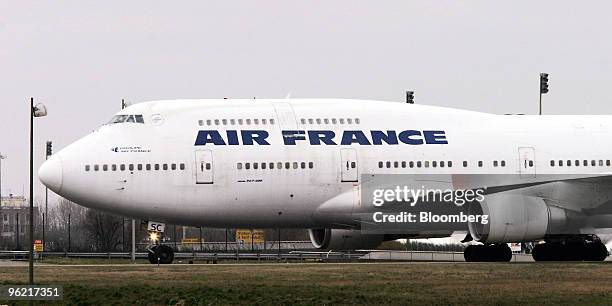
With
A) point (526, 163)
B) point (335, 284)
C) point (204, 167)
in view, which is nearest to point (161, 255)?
point (204, 167)

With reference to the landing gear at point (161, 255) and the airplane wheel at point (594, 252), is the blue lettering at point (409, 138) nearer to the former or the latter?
the airplane wheel at point (594, 252)

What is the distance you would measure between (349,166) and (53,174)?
1018 centimetres

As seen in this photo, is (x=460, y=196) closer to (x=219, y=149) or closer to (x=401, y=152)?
(x=401, y=152)

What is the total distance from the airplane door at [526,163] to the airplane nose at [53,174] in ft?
52.9

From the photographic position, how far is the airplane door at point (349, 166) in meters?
46.1

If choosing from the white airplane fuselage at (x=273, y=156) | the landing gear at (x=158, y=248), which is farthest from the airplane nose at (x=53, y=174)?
the landing gear at (x=158, y=248)

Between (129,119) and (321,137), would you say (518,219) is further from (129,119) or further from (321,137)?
(129,119)

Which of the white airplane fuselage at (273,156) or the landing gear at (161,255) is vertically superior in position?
the white airplane fuselage at (273,156)

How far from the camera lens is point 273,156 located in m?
45.8

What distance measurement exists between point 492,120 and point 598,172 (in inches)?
167

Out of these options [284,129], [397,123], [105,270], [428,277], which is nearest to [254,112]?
[284,129]

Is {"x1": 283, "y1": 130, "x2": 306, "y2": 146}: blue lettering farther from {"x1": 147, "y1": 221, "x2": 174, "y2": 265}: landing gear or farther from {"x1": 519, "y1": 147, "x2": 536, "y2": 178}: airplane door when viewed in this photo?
{"x1": 519, "y1": 147, "x2": 536, "y2": 178}: airplane door

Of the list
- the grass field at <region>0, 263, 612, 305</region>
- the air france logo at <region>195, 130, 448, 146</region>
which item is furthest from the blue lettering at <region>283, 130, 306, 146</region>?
the grass field at <region>0, 263, 612, 305</region>

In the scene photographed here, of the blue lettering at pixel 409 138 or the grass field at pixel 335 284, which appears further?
the blue lettering at pixel 409 138
